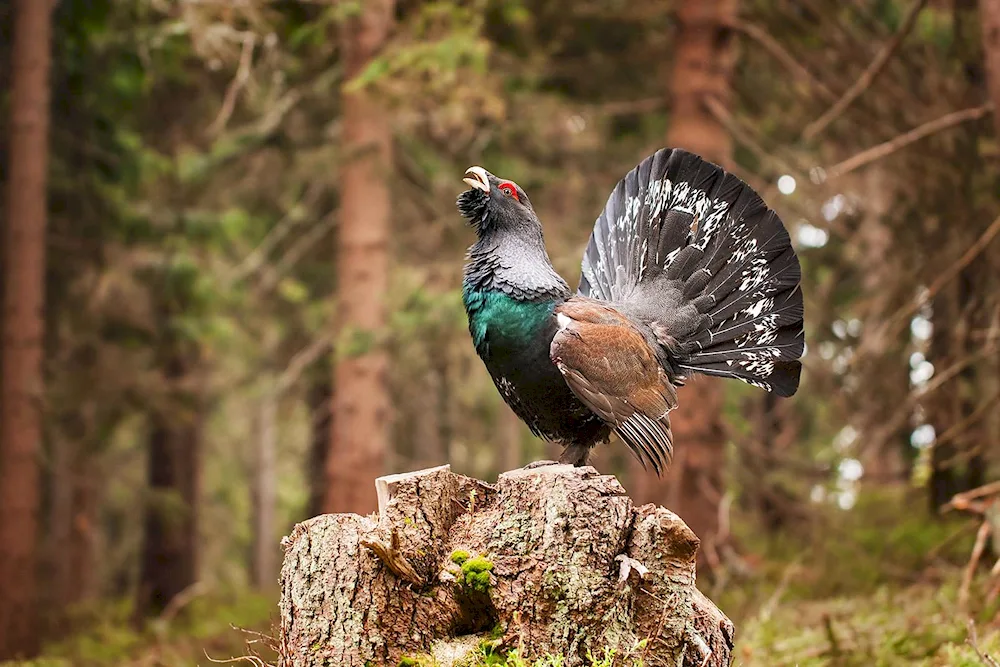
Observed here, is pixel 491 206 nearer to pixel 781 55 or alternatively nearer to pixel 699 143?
pixel 699 143

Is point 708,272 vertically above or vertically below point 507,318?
above

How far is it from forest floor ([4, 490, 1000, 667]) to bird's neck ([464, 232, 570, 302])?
1.67 metres

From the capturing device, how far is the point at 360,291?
10.7 meters

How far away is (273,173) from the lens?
49.0 ft

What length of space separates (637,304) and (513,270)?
1.04 metres

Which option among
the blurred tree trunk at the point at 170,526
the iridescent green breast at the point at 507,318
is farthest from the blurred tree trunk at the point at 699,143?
the blurred tree trunk at the point at 170,526

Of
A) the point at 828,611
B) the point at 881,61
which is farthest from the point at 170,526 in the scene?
the point at 881,61

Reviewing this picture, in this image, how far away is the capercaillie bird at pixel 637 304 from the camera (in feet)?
15.1

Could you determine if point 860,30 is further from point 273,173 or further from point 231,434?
point 231,434

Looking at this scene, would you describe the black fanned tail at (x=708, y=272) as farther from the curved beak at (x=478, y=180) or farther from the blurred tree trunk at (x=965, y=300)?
the blurred tree trunk at (x=965, y=300)

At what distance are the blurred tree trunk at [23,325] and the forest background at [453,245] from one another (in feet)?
0.09

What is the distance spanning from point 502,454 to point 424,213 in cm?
536

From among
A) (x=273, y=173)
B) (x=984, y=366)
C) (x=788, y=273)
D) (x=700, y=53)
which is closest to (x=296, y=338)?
(x=273, y=173)

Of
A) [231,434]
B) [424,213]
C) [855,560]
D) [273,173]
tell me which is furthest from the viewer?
[231,434]
